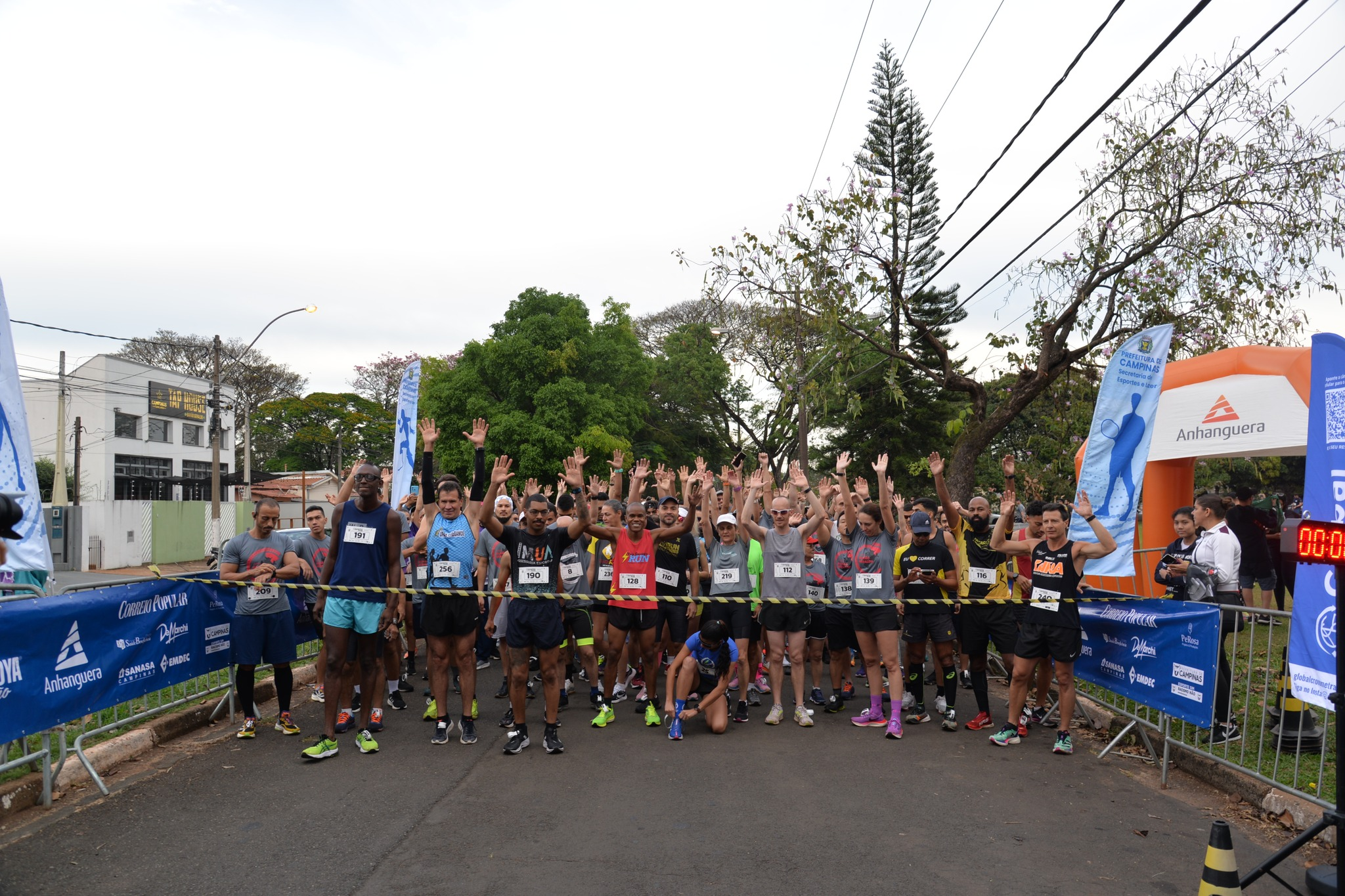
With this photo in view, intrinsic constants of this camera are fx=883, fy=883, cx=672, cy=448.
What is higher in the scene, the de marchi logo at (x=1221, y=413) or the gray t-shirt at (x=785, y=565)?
the de marchi logo at (x=1221, y=413)

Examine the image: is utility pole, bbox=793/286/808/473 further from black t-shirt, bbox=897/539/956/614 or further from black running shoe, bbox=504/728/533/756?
black running shoe, bbox=504/728/533/756

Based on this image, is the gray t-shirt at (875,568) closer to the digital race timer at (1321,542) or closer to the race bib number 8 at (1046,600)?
the race bib number 8 at (1046,600)

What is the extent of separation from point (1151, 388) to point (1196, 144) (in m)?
9.27

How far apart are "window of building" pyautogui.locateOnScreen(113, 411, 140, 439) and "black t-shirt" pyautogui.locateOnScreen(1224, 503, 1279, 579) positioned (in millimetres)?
49417

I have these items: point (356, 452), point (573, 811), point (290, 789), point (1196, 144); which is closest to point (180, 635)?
point (290, 789)

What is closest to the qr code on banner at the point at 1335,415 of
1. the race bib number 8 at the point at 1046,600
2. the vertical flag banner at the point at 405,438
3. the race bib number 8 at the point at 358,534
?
the race bib number 8 at the point at 1046,600

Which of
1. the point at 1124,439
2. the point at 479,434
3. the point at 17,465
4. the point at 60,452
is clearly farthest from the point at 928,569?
the point at 60,452

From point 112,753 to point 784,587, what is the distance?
568 cm

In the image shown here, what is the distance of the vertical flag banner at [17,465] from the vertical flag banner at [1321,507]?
796 cm

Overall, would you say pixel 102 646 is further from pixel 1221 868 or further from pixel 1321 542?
pixel 1321 542

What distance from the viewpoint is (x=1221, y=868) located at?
145 inches

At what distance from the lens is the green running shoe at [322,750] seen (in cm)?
687

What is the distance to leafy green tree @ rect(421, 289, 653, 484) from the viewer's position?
110 feet

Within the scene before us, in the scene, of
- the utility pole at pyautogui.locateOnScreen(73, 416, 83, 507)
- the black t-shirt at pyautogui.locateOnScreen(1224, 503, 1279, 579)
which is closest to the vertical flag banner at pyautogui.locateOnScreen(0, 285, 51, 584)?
the black t-shirt at pyautogui.locateOnScreen(1224, 503, 1279, 579)
